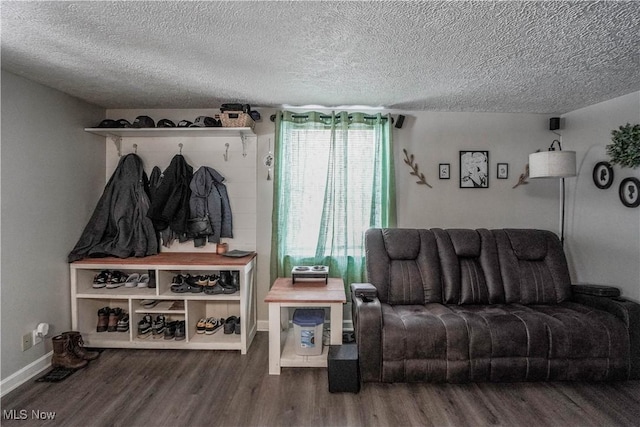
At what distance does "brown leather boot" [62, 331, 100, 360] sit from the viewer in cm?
262

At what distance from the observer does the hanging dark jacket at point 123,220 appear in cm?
297

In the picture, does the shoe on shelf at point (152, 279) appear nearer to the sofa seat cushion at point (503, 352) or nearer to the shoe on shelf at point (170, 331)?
the shoe on shelf at point (170, 331)

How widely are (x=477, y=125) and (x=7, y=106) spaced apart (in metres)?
4.16

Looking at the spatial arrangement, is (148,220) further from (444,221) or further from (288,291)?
(444,221)

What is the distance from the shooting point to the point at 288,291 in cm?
271

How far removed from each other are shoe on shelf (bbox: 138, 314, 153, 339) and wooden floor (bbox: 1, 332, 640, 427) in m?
0.40

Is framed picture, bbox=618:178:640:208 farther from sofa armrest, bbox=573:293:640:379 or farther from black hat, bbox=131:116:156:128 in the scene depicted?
black hat, bbox=131:116:156:128

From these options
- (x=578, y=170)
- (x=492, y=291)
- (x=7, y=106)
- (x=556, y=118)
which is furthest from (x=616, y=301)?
(x=7, y=106)

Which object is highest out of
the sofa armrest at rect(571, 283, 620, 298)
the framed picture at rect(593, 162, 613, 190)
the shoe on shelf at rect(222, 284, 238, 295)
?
the framed picture at rect(593, 162, 613, 190)

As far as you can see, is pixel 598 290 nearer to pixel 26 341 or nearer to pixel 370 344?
pixel 370 344

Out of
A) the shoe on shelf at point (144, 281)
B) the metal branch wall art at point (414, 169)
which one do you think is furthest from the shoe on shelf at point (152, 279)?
the metal branch wall art at point (414, 169)

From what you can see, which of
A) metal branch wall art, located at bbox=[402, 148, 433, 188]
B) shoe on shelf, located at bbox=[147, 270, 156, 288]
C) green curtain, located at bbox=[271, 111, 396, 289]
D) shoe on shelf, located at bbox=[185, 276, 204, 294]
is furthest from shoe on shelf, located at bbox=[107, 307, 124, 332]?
metal branch wall art, located at bbox=[402, 148, 433, 188]

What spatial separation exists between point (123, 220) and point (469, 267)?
10.8ft

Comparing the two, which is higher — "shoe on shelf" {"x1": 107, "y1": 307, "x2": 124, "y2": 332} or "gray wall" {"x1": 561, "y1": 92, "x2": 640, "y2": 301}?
"gray wall" {"x1": 561, "y1": 92, "x2": 640, "y2": 301}
